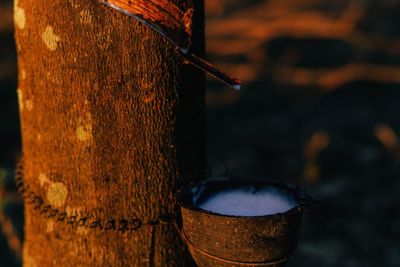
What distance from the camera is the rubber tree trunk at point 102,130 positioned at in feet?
5.25

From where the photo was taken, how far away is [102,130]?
5.39ft

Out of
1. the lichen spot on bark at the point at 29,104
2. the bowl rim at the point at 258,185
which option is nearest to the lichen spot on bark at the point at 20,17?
the lichen spot on bark at the point at 29,104

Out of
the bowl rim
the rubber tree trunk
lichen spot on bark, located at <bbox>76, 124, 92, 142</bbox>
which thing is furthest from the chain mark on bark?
lichen spot on bark, located at <bbox>76, 124, 92, 142</bbox>

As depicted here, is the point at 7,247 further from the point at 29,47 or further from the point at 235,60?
the point at 235,60

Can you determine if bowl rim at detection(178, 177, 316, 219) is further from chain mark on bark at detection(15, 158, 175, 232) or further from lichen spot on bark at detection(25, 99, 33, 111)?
lichen spot on bark at detection(25, 99, 33, 111)

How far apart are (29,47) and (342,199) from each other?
4229mm

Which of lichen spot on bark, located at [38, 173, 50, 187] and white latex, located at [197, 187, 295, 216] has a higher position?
lichen spot on bark, located at [38, 173, 50, 187]

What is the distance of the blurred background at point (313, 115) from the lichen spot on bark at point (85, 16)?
285cm

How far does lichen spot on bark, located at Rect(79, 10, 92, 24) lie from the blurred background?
9.34 ft

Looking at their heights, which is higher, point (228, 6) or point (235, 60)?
point (228, 6)

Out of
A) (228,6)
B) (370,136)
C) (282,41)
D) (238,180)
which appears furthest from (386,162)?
(228,6)

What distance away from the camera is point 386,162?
5891mm

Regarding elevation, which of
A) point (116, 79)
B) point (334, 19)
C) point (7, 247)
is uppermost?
point (334, 19)

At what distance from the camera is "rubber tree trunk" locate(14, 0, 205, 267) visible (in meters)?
1.60
